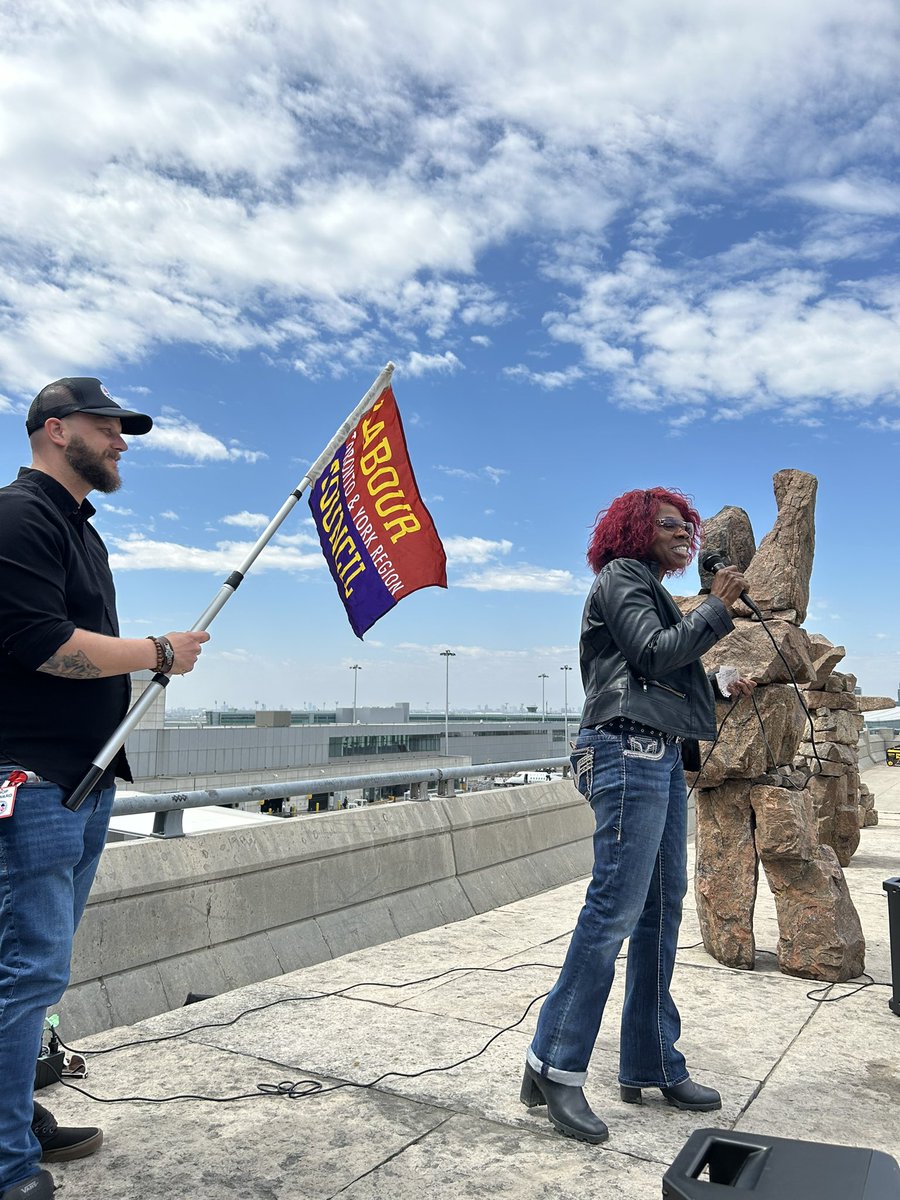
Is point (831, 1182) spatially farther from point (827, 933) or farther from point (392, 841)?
point (392, 841)

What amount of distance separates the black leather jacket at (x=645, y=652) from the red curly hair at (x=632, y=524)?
12 cm

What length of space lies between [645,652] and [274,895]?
Result: 332 centimetres

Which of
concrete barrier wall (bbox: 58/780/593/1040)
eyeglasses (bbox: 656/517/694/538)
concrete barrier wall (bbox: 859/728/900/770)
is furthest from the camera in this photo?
concrete barrier wall (bbox: 859/728/900/770)

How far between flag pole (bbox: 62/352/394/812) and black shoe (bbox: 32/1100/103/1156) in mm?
1192

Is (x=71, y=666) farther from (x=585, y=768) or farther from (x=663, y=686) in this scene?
(x=663, y=686)

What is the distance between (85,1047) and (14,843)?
203 cm

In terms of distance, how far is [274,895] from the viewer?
5777 millimetres

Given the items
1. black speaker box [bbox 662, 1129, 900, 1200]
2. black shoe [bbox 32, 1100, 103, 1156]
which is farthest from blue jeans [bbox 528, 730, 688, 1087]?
black shoe [bbox 32, 1100, 103, 1156]

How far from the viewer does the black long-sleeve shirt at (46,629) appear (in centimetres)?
273

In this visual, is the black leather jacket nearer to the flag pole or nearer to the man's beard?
the flag pole

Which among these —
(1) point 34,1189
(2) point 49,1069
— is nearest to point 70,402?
(1) point 34,1189

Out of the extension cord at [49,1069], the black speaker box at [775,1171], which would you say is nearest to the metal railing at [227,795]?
the extension cord at [49,1069]

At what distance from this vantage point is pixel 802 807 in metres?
5.74

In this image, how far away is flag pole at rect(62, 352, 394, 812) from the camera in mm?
2895
